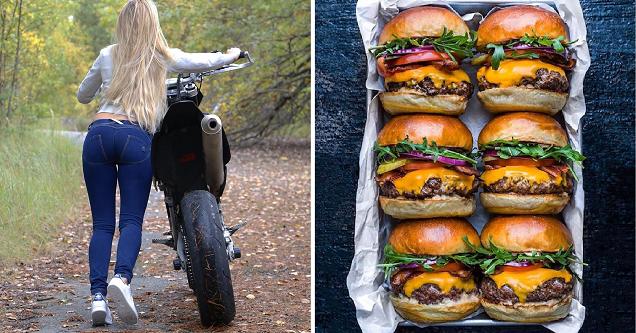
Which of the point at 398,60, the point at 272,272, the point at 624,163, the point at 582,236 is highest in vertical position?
the point at 398,60

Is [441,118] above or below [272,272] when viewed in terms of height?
above

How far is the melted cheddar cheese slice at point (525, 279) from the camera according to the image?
2812 millimetres

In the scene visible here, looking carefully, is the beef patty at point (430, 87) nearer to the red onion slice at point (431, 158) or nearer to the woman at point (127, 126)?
the red onion slice at point (431, 158)

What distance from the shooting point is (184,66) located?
11.4 feet

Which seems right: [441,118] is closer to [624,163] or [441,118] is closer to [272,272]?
[624,163]

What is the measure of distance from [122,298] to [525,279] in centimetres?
141

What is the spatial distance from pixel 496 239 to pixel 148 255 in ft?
9.89

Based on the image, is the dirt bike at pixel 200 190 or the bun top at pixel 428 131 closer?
the bun top at pixel 428 131

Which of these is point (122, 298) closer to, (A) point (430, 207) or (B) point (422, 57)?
(A) point (430, 207)

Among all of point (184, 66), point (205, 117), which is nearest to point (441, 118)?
point (205, 117)

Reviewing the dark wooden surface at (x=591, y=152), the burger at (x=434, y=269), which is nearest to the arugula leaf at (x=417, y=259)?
the burger at (x=434, y=269)

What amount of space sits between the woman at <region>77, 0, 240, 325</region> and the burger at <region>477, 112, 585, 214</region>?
1085 millimetres

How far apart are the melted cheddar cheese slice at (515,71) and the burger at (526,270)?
405mm

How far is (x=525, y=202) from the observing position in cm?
283
